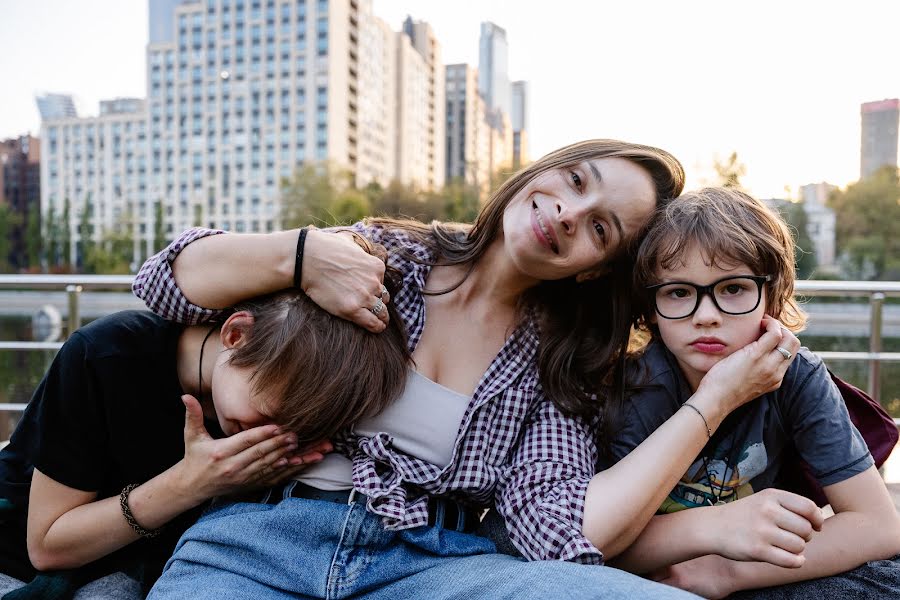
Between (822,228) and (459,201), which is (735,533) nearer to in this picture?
(822,228)

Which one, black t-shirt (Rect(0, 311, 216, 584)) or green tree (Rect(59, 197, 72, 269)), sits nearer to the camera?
black t-shirt (Rect(0, 311, 216, 584))

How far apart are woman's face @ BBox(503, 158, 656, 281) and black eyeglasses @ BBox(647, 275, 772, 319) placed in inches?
6.4

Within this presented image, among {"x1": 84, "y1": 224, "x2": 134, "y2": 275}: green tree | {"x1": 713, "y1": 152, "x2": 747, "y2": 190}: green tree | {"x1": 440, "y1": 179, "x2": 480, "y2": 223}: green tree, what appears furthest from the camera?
{"x1": 84, "y1": 224, "x2": 134, "y2": 275}: green tree

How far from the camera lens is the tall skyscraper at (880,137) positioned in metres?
36.5

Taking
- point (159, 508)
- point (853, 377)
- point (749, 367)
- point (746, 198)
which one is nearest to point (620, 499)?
point (749, 367)

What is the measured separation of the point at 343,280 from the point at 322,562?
491 millimetres

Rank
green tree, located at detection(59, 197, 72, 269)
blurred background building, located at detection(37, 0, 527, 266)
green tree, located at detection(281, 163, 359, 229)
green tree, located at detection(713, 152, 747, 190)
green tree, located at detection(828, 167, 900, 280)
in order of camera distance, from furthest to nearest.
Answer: blurred background building, located at detection(37, 0, 527, 266), green tree, located at detection(59, 197, 72, 269), green tree, located at detection(281, 163, 359, 229), green tree, located at detection(828, 167, 900, 280), green tree, located at detection(713, 152, 747, 190)

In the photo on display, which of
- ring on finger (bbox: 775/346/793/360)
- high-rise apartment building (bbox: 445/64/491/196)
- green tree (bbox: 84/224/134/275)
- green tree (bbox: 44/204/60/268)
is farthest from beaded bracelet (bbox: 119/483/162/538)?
high-rise apartment building (bbox: 445/64/491/196)

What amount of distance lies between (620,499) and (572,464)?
142 millimetres

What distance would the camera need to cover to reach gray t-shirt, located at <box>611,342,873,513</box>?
1253mm

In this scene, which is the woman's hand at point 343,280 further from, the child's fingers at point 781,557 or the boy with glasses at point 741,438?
the child's fingers at point 781,557

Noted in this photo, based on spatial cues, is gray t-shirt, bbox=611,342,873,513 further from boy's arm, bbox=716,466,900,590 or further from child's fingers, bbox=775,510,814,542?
child's fingers, bbox=775,510,814,542

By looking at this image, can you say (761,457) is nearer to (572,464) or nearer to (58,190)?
(572,464)

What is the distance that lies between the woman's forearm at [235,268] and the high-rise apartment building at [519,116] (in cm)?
11991
